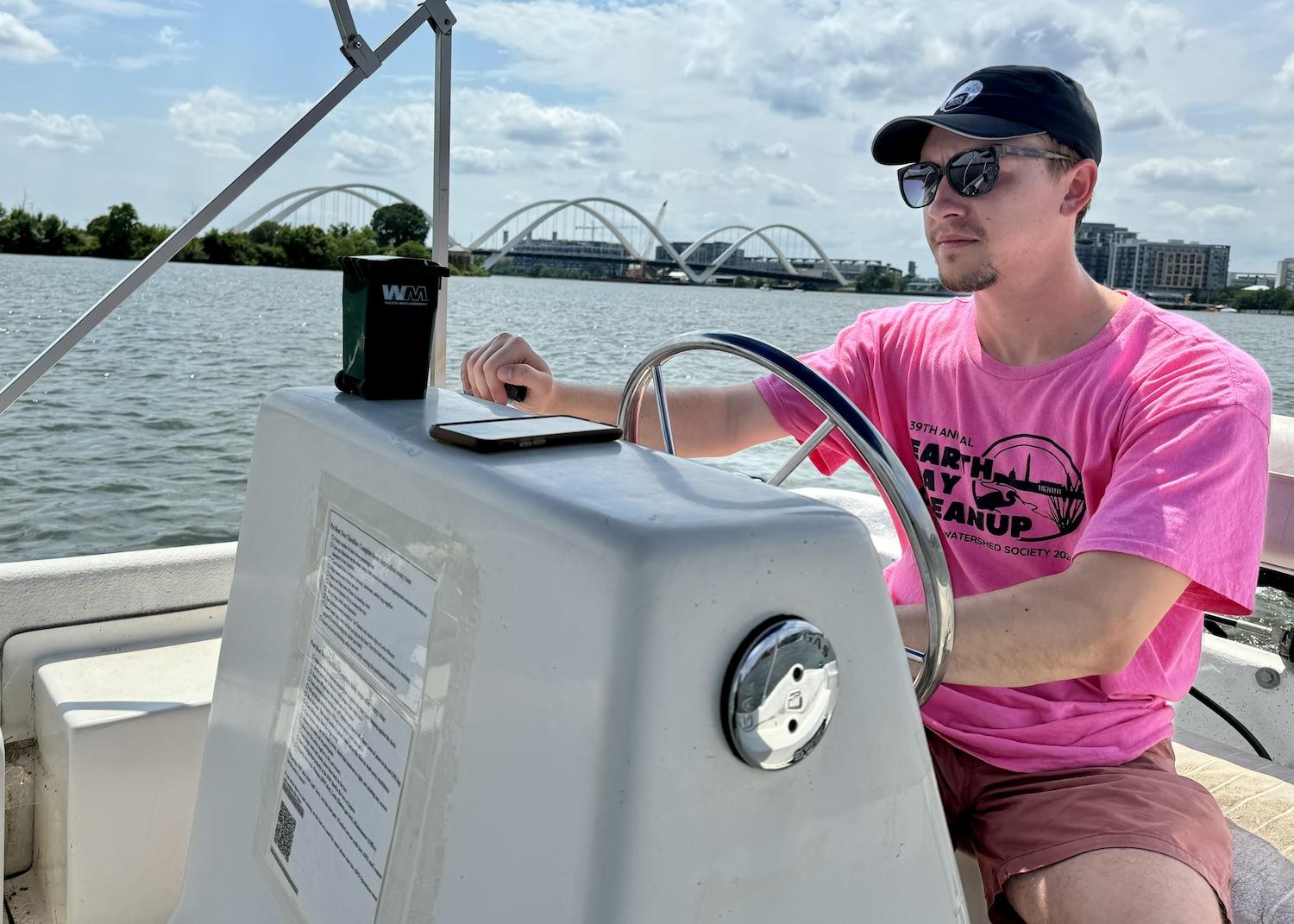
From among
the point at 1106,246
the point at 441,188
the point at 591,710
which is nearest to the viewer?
the point at 591,710

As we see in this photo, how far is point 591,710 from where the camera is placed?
0.56m

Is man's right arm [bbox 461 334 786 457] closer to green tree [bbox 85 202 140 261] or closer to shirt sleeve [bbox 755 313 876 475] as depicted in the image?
shirt sleeve [bbox 755 313 876 475]

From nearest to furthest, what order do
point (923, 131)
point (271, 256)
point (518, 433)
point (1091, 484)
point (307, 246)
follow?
1. point (518, 433)
2. point (1091, 484)
3. point (923, 131)
4. point (271, 256)
5. point (307, 246)

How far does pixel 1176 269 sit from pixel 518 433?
23.4 feet

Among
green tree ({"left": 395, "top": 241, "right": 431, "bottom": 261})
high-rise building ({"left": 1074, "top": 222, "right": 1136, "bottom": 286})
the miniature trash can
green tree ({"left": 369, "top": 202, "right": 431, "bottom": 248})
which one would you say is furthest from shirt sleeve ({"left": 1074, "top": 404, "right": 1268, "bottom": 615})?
green tree ({"left": 369, "top": 202, "right": 431, "bottom": 248})

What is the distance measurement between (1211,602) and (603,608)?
2.77 feet

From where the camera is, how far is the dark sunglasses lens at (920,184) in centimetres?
144

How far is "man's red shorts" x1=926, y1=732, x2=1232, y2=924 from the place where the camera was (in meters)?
1.10

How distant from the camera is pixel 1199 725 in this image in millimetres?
2133

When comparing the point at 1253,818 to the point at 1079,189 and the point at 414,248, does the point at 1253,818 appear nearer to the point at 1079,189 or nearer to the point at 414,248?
the point at 1079,189

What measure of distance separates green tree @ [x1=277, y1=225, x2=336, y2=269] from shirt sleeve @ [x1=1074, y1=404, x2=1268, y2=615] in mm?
8362

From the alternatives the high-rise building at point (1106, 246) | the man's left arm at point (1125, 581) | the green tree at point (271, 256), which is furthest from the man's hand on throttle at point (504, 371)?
the green tree at point (271, 256)

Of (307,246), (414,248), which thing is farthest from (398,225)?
(307,246)

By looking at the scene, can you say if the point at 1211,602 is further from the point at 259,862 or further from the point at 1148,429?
the point at 259,862
